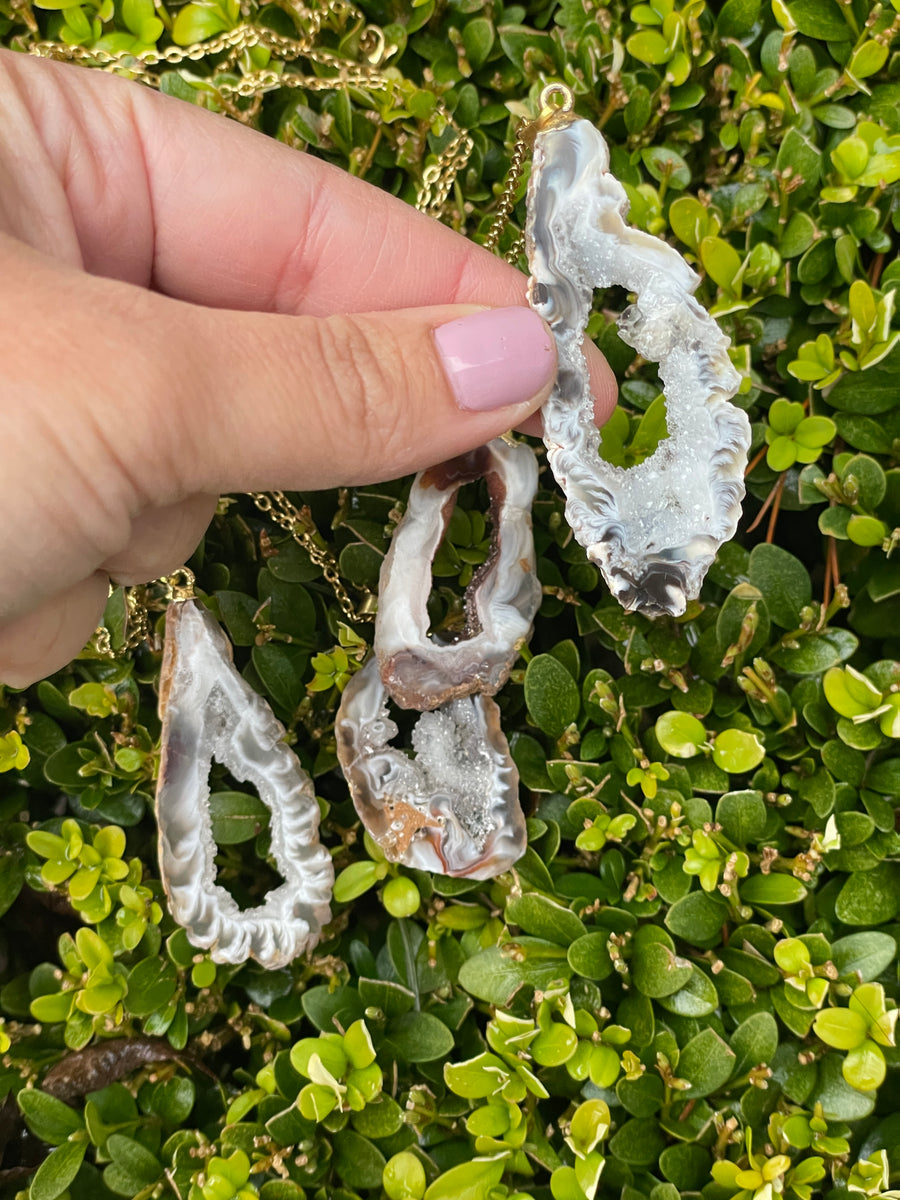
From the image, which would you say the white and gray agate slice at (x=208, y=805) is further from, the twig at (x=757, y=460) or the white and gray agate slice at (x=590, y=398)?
the twig at (x=757, y=460)

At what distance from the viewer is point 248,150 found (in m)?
1.21

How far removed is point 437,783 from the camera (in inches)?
51.4

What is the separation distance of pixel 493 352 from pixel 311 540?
1.52 ft

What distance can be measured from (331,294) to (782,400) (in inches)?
26.2

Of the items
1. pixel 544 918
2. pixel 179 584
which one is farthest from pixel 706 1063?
pixel 179 584

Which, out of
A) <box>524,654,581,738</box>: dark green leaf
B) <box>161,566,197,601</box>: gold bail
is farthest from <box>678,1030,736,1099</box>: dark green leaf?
<box>161,566,197,601</box>: gold bail

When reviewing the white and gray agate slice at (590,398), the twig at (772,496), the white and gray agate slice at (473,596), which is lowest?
the white and gray agate slice at (473,596)

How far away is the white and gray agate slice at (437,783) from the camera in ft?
3.88

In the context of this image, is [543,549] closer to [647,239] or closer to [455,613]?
[455,613]

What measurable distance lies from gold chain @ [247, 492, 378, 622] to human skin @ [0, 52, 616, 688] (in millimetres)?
107

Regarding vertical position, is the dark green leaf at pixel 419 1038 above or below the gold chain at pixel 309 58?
below

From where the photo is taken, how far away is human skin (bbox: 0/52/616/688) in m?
0.80

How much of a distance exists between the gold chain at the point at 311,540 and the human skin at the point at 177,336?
0.11m

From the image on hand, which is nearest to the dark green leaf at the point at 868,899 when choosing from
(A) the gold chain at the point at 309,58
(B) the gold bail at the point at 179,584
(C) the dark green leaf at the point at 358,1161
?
(C) the dark green leaf at the point at 358,1161
